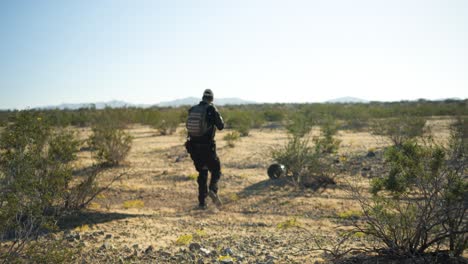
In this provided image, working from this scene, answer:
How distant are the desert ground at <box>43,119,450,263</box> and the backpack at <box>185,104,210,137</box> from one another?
1354 mm

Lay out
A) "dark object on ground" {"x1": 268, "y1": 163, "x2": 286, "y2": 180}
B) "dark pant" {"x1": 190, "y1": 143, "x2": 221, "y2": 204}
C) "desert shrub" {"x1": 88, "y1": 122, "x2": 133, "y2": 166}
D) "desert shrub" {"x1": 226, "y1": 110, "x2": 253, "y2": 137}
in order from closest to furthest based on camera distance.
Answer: "dark pant" {"x1": 190, "y1": 143, "x2": 221, "y2": 204} → "dark object on ground" {"x1": 268, "y1": 163, "x2": 286, "y2": 180} → "desert shrub" {"x1": 88, "y1": 122, "x2": 133, "y2": 166} → "desert shrub" {"x1": 226, "y1": 110, "x2": 253, "y2": 137}

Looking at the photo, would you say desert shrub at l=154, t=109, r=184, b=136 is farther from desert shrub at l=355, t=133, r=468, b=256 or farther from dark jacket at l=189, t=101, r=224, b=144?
desert shrub at l=355, t=133, r=468, b=256

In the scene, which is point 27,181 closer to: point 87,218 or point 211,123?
point 87,218

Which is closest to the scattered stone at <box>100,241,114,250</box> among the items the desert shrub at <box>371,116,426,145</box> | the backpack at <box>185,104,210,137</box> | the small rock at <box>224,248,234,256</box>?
the small rock at <box>224,248,234,256</box>

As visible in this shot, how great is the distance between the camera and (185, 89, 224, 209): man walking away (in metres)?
5.82

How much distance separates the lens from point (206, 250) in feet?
13.0

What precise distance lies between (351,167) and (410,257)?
6202 mm

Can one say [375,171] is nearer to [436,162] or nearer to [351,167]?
[351,167]

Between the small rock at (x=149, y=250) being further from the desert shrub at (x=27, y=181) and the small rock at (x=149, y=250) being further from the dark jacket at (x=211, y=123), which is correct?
the dark jacket at (x=211, y=123)

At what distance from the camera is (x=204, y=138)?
5.93m

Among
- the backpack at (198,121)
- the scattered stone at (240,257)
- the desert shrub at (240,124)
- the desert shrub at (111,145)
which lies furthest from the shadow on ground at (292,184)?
the desert shrub at (240,124)

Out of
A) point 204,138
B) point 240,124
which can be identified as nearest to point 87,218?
point 204,138

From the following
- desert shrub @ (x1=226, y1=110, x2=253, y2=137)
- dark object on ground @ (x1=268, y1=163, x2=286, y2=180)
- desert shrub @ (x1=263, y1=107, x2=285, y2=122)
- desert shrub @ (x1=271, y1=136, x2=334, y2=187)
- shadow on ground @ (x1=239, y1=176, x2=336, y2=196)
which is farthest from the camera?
desert shrub @ (x1=263, y1=107, x2=285, y2=122)

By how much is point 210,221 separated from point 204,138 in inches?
57.2
